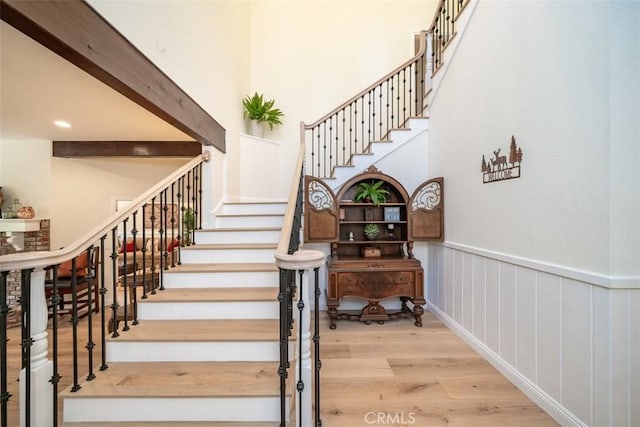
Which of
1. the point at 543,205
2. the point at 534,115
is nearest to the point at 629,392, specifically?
the point at 543,205

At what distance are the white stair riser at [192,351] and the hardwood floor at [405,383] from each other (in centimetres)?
29

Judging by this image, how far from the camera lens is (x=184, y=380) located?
1730 mm

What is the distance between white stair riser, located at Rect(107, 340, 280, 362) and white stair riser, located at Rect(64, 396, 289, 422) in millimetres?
323

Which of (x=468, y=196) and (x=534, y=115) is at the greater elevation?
(x=534, y=115)

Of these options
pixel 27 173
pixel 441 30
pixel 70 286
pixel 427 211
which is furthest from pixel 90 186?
pixel 441 30

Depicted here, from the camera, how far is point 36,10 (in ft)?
3.65

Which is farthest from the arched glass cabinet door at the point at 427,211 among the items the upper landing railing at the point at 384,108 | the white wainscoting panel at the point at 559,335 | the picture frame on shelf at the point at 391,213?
the upper landing railing at the point at 384,108

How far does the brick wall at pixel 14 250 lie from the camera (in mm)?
3437

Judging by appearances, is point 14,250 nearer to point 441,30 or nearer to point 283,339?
point 283,339

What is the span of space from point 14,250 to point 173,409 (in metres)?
3.57

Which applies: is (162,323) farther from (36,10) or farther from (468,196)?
(468,196)

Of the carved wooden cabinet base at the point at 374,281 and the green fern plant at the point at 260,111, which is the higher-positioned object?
the green fern plant at the point at 260,111

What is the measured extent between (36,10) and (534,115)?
2.65 m

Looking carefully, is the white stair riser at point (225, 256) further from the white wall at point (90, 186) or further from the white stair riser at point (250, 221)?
the white wall at point (90, 186)
